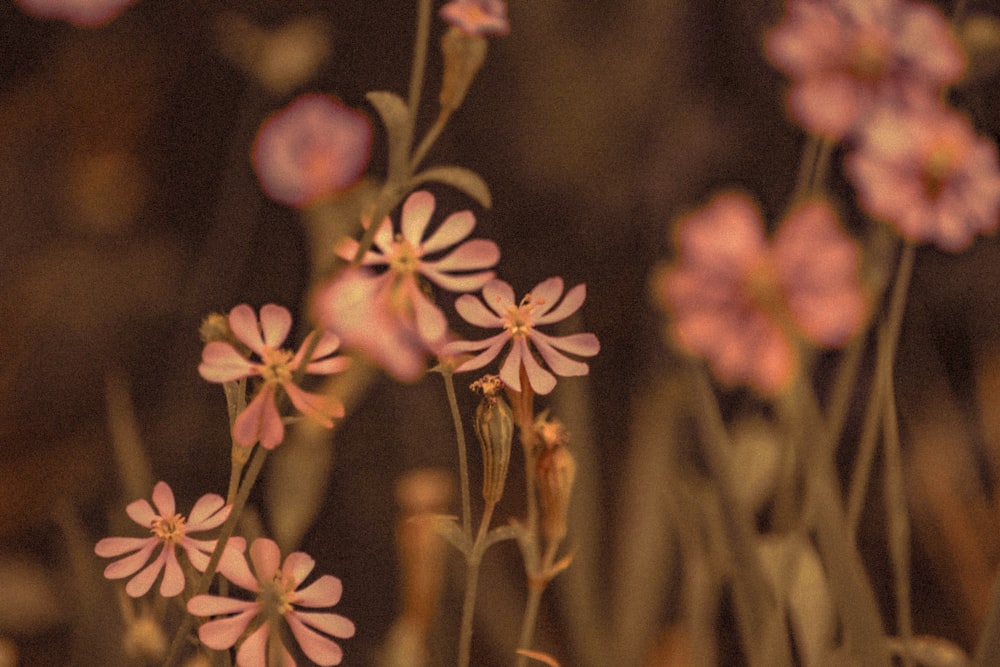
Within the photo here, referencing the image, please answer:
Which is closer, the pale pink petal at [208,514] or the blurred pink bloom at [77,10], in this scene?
the pale pink petal at [208,514]

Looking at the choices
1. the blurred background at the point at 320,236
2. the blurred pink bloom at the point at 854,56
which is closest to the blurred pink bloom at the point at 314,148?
the blurred background at the point at 320,236

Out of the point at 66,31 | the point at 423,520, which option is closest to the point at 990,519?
the point at 423,520

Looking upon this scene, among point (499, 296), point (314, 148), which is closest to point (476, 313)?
point (499, 296)

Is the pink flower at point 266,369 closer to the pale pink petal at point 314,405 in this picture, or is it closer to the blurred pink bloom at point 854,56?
the pale pink petal at point 314,405

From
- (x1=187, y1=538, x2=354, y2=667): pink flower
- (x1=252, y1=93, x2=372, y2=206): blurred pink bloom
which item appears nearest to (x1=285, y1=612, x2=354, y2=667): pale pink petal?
(x1=187, y1=538, x2=354, y2=667): pink flower

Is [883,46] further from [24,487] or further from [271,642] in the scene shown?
[24,487]

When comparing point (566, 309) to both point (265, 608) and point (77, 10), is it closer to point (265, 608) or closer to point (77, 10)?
point (265, 608)
